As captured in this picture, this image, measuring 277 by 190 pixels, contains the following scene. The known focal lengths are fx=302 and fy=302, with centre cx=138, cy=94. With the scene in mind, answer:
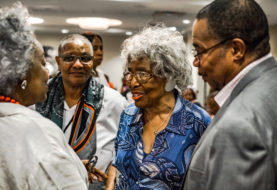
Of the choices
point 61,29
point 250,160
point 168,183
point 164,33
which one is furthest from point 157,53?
point 61,29

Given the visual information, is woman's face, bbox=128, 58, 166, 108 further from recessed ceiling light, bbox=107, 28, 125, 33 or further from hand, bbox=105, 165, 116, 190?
recessed ceiling light, bbox=107, 28, 125, 33

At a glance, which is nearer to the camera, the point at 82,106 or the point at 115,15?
the point at 82,106

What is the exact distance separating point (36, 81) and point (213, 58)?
2.24 ft

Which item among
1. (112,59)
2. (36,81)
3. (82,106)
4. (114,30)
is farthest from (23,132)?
(112,59)

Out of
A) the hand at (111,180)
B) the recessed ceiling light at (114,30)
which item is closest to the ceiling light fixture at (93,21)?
the recessed ceiling light at (114,30)

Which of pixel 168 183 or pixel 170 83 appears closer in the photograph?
pixel 168 183

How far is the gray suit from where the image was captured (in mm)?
860

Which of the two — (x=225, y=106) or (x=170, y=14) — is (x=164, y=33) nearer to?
(x=225, y=106)

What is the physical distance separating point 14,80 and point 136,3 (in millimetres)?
5701

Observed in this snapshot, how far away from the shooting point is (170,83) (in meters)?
1.84

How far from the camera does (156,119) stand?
5.84 ft

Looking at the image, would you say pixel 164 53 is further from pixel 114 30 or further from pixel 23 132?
pixel 114 30

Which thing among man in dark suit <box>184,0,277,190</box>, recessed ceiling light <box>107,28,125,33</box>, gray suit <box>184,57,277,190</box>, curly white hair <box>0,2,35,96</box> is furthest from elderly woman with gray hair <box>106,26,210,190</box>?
recessed ceiling light <box>107,28,125,33</box>

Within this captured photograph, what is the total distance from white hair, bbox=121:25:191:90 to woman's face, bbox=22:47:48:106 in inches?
28.4
